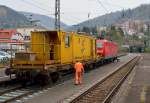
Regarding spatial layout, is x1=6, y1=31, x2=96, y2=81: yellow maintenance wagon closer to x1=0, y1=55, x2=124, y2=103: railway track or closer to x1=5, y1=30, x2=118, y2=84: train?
x1=5, y1=30, x2=118, y2=84: train

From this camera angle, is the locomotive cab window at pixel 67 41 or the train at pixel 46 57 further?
the locomotive cab window at pixel 67 41

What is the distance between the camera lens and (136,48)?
171m

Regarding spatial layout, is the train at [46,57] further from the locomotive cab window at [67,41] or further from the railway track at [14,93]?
the railway track at [14,93]

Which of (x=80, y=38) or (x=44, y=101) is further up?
(x=80, y=38)

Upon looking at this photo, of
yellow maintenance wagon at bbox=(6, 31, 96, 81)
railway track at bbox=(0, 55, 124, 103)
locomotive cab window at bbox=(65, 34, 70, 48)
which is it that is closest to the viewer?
railway track at bbox=(0, 55, 124, 103)

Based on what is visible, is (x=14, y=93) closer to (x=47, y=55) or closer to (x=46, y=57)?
(x=46, y=57)

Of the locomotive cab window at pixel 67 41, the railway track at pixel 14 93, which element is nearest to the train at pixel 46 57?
the locomotive cab window at pixel 67 41

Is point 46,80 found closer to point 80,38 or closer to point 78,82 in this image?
point 78,82

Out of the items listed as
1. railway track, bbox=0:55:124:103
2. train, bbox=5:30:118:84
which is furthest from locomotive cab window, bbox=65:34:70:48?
railway track, bbox=0:55:124:103

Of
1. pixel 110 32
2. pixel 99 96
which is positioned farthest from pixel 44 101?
pixel 110 32

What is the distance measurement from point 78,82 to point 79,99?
6676 mm

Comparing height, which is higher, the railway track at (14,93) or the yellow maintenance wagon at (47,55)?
the yellow maintenance wagon at (47,55)

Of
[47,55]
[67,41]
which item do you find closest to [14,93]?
[47,55]

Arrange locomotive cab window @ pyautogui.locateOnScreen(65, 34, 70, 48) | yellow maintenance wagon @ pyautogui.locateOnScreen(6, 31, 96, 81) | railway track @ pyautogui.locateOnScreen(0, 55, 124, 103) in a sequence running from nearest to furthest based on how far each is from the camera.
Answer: railway track @ pyautogui.locateOnScreen(0, 55, 124, 103) < yellow maintenance wagon @ pyautogui.locateOnScreen(6, 31, 96, 81) < locomotive cab window @ pyautogui.locateOnScreen(65, 34, 70, 48)
